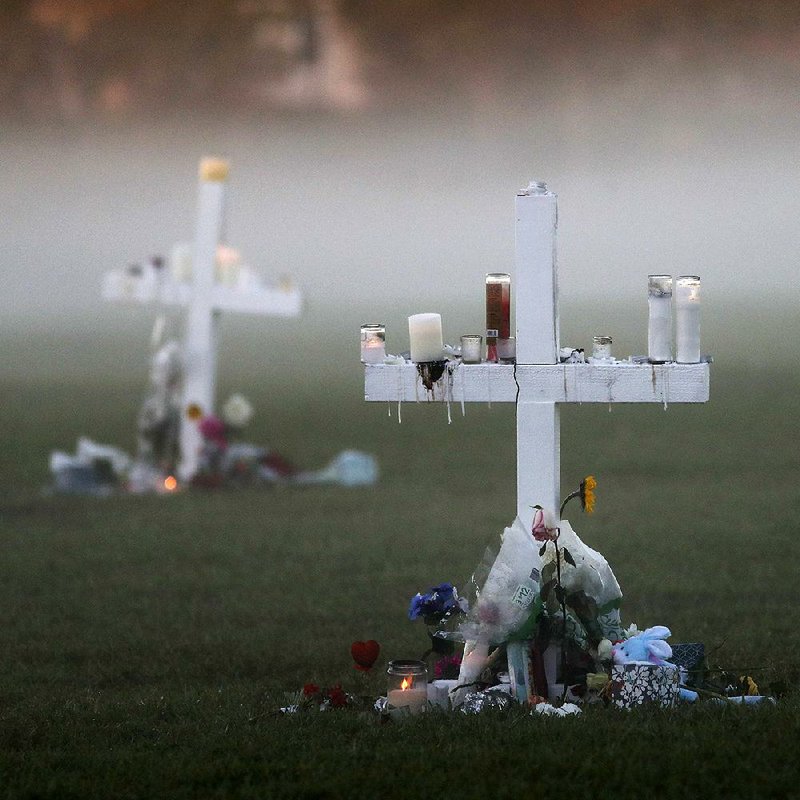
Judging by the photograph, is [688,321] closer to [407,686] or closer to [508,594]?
[508,594]

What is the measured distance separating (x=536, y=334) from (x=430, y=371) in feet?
1.29

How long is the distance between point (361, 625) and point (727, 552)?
125 inches

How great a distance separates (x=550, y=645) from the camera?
5.41m

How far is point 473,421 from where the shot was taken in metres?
19.7

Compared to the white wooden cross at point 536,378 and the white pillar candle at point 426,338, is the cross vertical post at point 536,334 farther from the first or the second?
the white pillar candle at point 426,338

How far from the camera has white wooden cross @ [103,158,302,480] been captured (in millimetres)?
13070

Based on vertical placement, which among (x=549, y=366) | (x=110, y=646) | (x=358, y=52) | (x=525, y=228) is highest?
(x=358, y=52)

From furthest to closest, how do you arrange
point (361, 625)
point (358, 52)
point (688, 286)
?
point (358, 52) < point (361, 625) < point (688, 286)

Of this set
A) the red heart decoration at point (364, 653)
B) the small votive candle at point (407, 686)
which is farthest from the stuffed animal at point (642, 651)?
the red heart decoration at point (364, 653)

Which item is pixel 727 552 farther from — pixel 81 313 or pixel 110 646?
pixel 81 313

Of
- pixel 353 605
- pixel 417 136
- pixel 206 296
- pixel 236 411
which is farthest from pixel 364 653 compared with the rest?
pixel 417 136

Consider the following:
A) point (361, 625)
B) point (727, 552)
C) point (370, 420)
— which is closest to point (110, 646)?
point (361, 625)

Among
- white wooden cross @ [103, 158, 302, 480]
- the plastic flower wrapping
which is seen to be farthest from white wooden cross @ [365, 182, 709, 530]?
white wooden cross @ [103, 158, 302, 480]

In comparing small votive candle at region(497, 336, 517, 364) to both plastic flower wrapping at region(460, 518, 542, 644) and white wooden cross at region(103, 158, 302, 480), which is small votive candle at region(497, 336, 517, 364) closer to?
plastic flower wrapping at region(460, 518, 542, 644)
